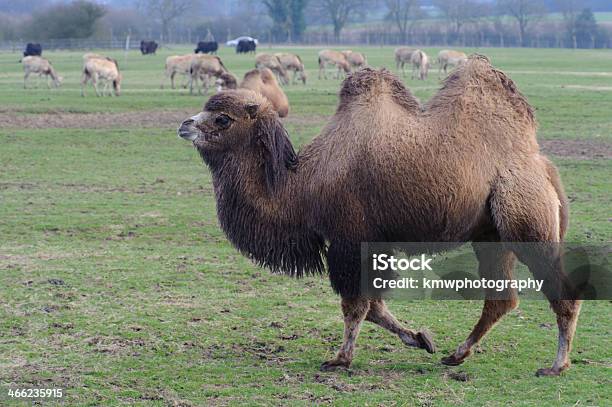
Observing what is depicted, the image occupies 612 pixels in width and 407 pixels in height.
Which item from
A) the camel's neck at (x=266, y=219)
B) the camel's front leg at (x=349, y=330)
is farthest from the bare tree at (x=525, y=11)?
the camel's front leg at (x=349, y=330)

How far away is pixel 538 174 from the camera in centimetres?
588

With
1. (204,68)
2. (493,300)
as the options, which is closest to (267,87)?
(204,68)

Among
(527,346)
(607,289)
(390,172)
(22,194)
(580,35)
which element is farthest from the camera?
(580,35)

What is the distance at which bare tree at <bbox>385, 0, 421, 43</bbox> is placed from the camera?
98562mm

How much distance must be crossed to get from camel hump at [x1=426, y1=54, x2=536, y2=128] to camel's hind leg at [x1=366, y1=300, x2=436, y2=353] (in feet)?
4.66

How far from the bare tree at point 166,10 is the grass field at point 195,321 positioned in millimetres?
A: 87597

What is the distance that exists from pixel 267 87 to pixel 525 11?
3350 inches

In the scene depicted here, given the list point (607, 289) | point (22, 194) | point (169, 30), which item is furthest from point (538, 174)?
point (169, 30)

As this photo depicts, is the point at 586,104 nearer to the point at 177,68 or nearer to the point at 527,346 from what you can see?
the point at 177,68

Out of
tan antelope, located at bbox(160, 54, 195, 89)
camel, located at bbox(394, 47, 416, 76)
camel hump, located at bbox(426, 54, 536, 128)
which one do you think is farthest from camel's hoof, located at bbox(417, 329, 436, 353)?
camel, located at bbox(394, 47, 416, 76)

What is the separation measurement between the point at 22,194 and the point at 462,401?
880cm

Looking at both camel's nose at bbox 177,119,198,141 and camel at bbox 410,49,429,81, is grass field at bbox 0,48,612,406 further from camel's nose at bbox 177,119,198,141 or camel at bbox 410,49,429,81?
camel at bbox 410,49,429,81

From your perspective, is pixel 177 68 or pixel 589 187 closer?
pixel 589 187

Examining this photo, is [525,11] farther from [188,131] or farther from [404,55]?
[188,131]
